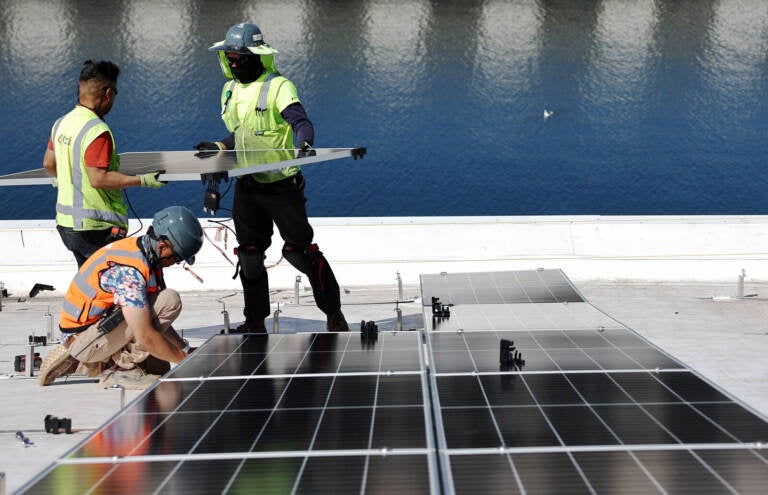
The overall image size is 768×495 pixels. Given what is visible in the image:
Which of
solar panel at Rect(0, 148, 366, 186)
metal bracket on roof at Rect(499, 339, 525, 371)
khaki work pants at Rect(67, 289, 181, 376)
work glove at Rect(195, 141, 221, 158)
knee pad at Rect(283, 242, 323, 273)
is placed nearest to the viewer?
metal bracket on roof at Rect(499, 339, 525, 371)

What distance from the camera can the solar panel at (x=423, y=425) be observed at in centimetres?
426

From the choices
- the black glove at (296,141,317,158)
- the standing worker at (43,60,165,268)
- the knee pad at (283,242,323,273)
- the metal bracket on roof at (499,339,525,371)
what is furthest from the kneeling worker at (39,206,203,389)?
the metal bracket on roof at (499,339,525,371)

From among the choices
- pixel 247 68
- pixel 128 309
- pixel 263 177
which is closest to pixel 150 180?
pixel 128 309

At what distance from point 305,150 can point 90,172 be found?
1738mm

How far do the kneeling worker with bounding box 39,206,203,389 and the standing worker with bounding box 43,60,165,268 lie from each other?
660 mm

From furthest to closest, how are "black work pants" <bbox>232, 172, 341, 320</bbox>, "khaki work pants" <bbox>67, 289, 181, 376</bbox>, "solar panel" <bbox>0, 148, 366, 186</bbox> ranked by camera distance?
"black work pants" <bbox>232, 172, 341, 320</bbox>, "solar panel" <bbox>0, 148, 366, 186</bbox>, "khaki work pants" <bbox>67, 289, 181, 376</bbox>

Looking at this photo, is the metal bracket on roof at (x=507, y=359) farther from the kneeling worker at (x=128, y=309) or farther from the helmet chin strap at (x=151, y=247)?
the helmet chin strap at (x=151, y=247)

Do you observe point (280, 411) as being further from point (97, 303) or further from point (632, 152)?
point (632, 152)

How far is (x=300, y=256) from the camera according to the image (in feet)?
29.8

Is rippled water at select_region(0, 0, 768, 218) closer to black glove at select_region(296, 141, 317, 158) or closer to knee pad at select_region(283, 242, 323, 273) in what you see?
knee pad at select_region(283, 242, 323, 273)

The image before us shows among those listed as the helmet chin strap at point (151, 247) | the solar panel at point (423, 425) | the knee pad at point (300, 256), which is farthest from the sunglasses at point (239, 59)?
the solar panel at point (423, 425)

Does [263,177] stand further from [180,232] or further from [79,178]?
[180,232]

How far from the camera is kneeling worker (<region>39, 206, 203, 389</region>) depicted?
22.9 ft

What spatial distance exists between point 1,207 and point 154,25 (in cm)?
3091
